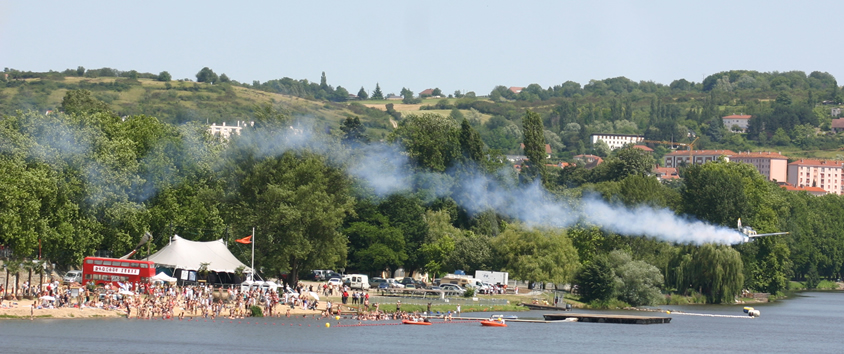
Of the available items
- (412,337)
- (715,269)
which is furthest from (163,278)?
(715,269)

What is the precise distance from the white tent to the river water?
19.2ft

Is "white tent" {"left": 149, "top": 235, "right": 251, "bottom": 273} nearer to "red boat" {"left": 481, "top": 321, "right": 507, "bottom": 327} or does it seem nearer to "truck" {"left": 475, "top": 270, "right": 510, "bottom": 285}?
"red boat" {"left": 481, "top": 321, "right": 507, "bottom": 327}

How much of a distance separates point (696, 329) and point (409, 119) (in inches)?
2115

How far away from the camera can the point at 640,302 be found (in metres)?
92.6

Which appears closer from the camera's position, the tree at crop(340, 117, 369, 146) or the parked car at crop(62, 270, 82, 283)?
the parked car at crop(62, 270, 82, 283)

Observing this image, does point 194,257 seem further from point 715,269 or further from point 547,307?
point 715,269

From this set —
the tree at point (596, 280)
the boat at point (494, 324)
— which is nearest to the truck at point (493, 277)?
the tree at point (596, 280)

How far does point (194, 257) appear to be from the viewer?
2790 inches

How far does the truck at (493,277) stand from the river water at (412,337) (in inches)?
409

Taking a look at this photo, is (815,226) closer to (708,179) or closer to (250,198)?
(708,179)

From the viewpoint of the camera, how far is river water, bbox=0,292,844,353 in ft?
172

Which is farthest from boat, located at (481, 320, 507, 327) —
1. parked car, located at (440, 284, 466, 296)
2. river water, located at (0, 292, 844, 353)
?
parked car, located at (440, 284, 466, 296)

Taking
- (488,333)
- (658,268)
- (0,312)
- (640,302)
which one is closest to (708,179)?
(658,268)

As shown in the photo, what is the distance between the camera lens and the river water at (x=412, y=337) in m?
52.4
